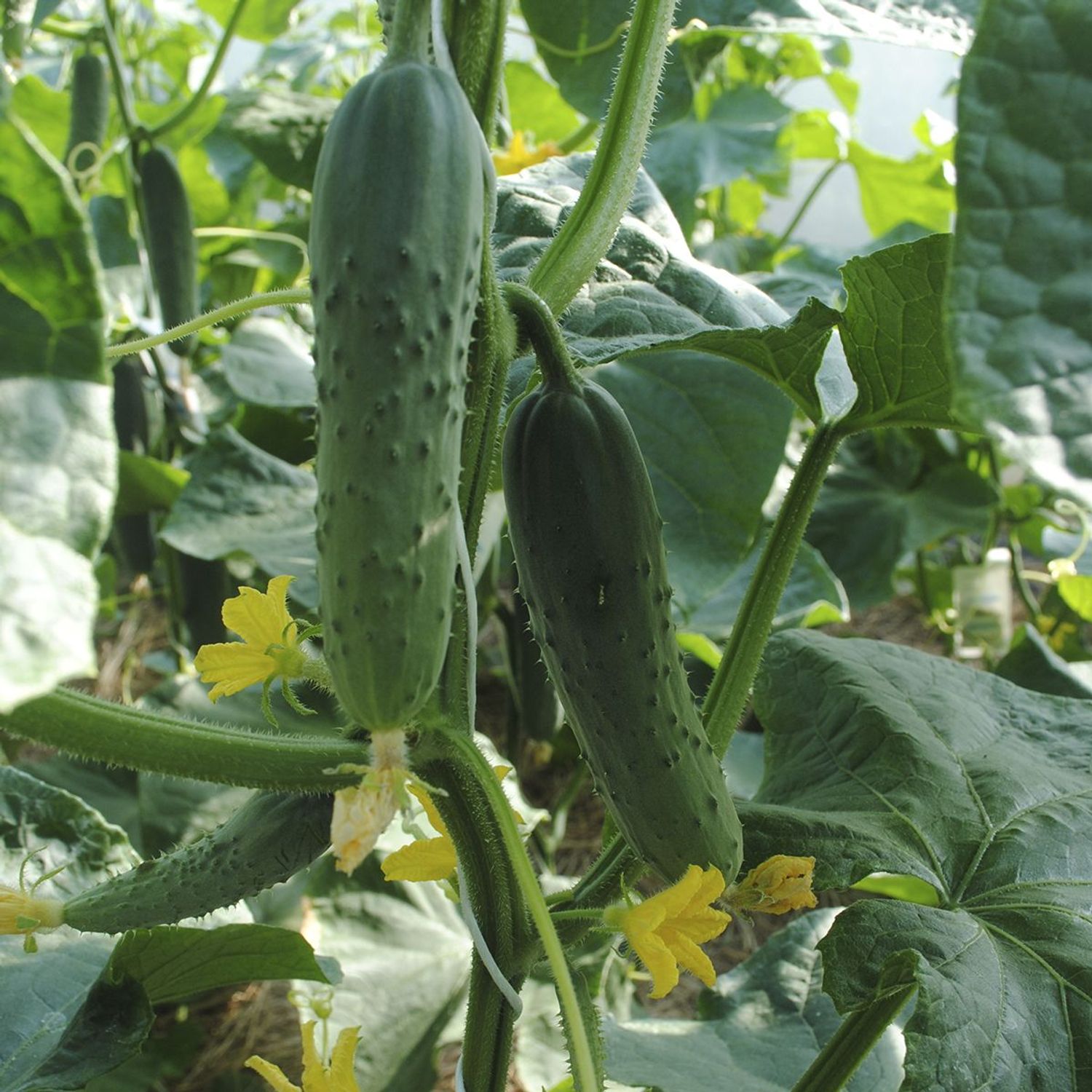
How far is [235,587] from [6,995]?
3.32ft

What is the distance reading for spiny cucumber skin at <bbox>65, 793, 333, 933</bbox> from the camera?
0.64 meters

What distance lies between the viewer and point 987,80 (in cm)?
49

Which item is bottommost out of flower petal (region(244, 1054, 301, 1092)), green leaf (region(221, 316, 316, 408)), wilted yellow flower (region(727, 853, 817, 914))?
flower petal (region(244, 1054, 301, 1092))

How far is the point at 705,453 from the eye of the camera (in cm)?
145

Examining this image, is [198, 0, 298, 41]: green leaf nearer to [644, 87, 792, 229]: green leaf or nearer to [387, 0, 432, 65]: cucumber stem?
[644, 87, 792, 229]: green leaf

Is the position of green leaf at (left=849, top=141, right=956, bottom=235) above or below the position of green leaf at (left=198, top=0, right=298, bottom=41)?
below

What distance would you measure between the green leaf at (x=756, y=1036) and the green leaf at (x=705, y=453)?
1.30ft

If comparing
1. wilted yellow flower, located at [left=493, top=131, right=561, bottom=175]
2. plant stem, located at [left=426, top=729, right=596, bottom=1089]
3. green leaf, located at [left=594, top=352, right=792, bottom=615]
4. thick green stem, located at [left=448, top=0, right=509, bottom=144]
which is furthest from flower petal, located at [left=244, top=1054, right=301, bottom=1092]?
wilted yellow flower, located at [left=493, top=131, right=561, bottom=175]

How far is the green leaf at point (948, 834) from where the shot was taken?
0.70 meters

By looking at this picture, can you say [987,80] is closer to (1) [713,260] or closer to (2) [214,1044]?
(2) [214,1044]

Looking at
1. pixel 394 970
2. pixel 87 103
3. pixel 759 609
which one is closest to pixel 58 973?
pixel 394 970

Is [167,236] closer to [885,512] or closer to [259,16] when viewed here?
A: [259,16]

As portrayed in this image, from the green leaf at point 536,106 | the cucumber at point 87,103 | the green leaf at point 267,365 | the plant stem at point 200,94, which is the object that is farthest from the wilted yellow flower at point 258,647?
the green leaf at point 536,106

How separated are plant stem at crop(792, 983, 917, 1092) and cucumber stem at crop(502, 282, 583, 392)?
0.50m
